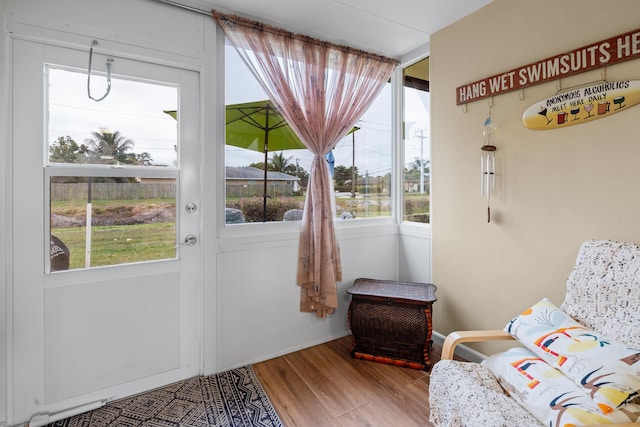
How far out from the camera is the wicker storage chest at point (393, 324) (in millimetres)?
2250

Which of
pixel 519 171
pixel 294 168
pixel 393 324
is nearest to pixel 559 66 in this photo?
pixel 519 171

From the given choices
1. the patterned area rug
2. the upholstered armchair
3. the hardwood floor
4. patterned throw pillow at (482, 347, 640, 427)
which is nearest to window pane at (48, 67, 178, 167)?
the patterned area rug

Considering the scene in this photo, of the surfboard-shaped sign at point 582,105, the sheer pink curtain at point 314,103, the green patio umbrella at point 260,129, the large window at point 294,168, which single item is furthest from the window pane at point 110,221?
the surfboard-shaped sign at point 582,105

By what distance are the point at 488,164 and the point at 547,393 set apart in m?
1.39

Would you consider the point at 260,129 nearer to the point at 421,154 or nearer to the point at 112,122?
the point at 112,122

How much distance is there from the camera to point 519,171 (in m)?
2.00

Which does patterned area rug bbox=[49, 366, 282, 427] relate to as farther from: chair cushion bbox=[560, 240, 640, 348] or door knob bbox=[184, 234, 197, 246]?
chair cushion bbox=[560, 240, 640, 348]

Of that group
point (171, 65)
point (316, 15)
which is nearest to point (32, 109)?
point (171, 65)

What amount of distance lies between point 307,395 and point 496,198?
1774mm

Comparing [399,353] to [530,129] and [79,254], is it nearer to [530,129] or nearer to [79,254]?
[530,129]

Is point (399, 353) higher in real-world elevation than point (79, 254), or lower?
lower

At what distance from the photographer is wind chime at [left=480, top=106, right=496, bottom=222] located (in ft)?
7.00

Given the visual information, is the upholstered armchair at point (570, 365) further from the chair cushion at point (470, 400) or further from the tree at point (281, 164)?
the tree at point (281, 164)

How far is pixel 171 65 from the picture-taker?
2.04 meters
